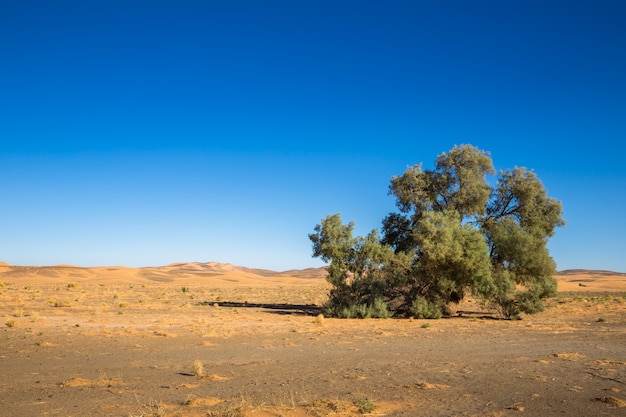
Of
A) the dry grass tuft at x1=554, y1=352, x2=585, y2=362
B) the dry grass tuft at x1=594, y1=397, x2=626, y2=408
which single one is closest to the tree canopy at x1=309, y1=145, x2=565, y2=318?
the dry grass tuft at x1=554, y1=352, x2=585, y2=362

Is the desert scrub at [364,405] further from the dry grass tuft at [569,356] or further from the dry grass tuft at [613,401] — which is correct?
the dry grass tuft at [569,356]

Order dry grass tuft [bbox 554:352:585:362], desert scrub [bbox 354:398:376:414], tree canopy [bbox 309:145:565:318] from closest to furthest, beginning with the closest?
desert scrub [bbox 354:398:376:414] → dry grass tuft [bbox 554:352:585:362] → tree canopy [bbox 309:145:565:318]

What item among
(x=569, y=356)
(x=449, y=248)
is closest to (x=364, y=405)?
(x=569, y=356)

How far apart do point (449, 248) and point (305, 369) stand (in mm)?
15444

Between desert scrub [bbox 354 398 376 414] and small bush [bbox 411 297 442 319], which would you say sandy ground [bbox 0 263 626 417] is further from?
small bush [bbox 411 297 442 319]

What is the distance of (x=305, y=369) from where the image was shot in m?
12.3

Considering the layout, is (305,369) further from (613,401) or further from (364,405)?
(613,401)

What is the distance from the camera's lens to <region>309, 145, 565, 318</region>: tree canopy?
2658 cm

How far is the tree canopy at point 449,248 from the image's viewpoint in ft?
87.2

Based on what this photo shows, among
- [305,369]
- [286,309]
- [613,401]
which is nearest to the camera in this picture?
[613,401]

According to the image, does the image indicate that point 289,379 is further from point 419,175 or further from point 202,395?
point 419,175

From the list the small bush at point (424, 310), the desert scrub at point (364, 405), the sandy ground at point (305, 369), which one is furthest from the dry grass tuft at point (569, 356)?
the small bush at point (424, 310)

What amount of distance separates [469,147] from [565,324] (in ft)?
39.1

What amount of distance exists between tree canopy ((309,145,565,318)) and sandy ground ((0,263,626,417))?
13.1 feet
